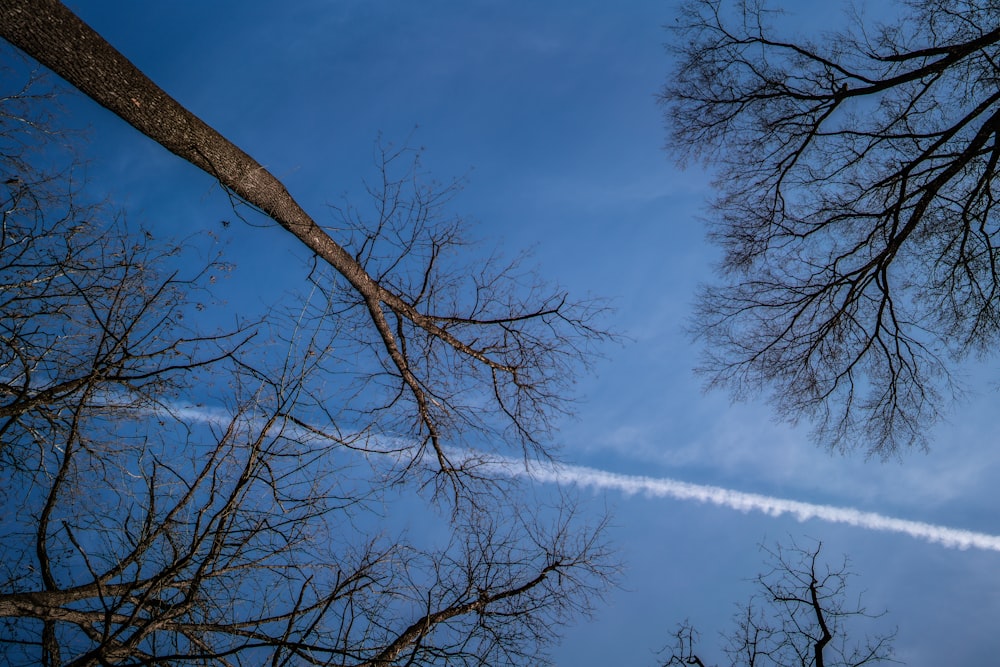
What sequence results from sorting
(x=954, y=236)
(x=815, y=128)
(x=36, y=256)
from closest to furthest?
1. (x=36, y=256)
2. (x=954, y=236)
3. (x=815, y=128)

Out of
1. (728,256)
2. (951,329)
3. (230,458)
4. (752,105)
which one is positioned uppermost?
(752,105)

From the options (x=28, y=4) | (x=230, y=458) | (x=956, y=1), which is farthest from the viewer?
(x=956, y=1)

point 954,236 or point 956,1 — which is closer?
point 956,1

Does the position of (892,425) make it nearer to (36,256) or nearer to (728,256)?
(728,256)

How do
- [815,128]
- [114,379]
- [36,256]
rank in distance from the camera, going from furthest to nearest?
1. [815,128]
2. [36,256]
3. [114,379]

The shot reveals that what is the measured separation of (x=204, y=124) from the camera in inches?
195

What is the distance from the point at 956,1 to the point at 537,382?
22.2ft

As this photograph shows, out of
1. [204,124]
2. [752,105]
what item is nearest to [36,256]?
[204,124]

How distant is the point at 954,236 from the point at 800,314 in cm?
200

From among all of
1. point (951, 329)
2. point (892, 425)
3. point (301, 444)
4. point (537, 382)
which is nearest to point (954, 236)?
point (951, 329)

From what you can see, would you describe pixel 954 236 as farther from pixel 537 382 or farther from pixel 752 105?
pixel 537 382

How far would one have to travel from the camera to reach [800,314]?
311 inches

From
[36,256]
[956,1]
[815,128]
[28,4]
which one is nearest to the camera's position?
[28,4]

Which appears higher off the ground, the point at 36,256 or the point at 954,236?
the point at 954,236
